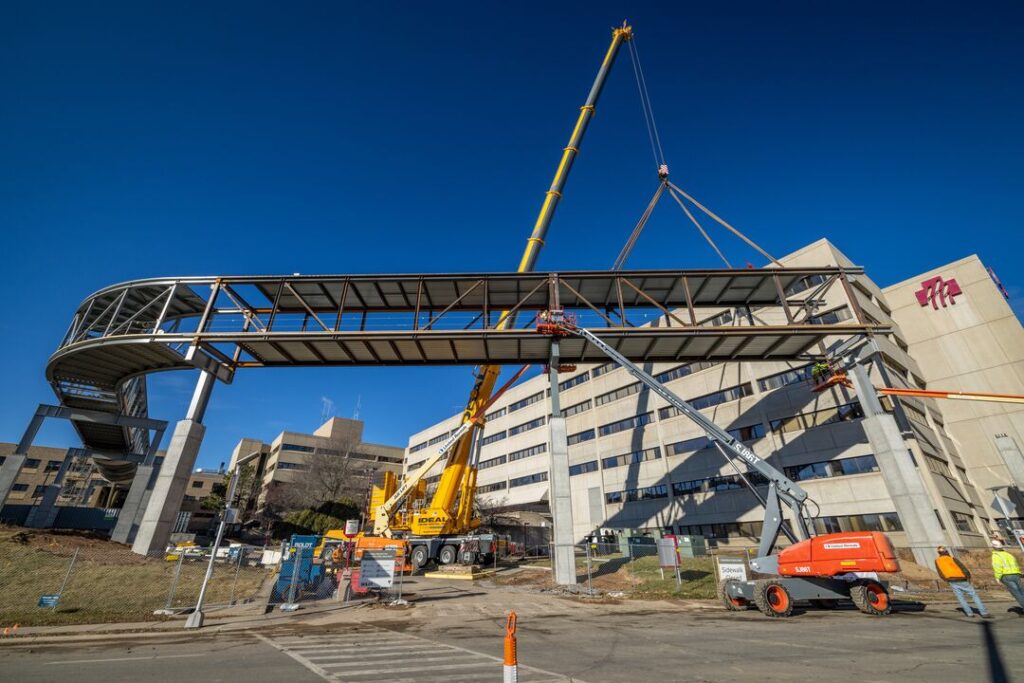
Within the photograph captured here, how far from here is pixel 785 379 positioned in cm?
2853

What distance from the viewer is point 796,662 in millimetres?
6406

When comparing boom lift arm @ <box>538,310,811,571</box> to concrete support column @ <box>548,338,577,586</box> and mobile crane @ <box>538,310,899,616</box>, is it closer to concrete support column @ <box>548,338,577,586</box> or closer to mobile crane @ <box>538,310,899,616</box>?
mobile crane @ <box>538,310,899,616</box>

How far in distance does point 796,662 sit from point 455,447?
2034cm

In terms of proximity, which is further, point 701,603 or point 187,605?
point 701,603

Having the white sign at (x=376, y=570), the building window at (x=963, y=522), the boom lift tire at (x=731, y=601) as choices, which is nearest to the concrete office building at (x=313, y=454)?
the white sign at (x=376, y=570)

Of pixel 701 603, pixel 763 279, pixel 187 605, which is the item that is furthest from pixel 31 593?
pixel 763 279

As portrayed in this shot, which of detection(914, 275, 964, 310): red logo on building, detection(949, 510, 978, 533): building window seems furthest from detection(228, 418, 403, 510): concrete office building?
detection(914, 275, 964, 310): red logo on building

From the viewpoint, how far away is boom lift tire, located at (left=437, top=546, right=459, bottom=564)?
24.6m

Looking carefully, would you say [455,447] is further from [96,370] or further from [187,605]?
[96,370]

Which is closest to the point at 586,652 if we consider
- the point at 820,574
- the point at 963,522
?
the point at 820,574

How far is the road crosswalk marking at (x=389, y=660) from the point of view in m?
5.90

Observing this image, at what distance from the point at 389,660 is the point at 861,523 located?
28.0 m

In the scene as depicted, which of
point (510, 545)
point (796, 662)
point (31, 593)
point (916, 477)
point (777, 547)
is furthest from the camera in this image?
point (510, 545)

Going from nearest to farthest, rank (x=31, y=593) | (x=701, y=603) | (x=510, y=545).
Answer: (x=31, y=593)
(x=701, y=603)
(x=510, y=545)
